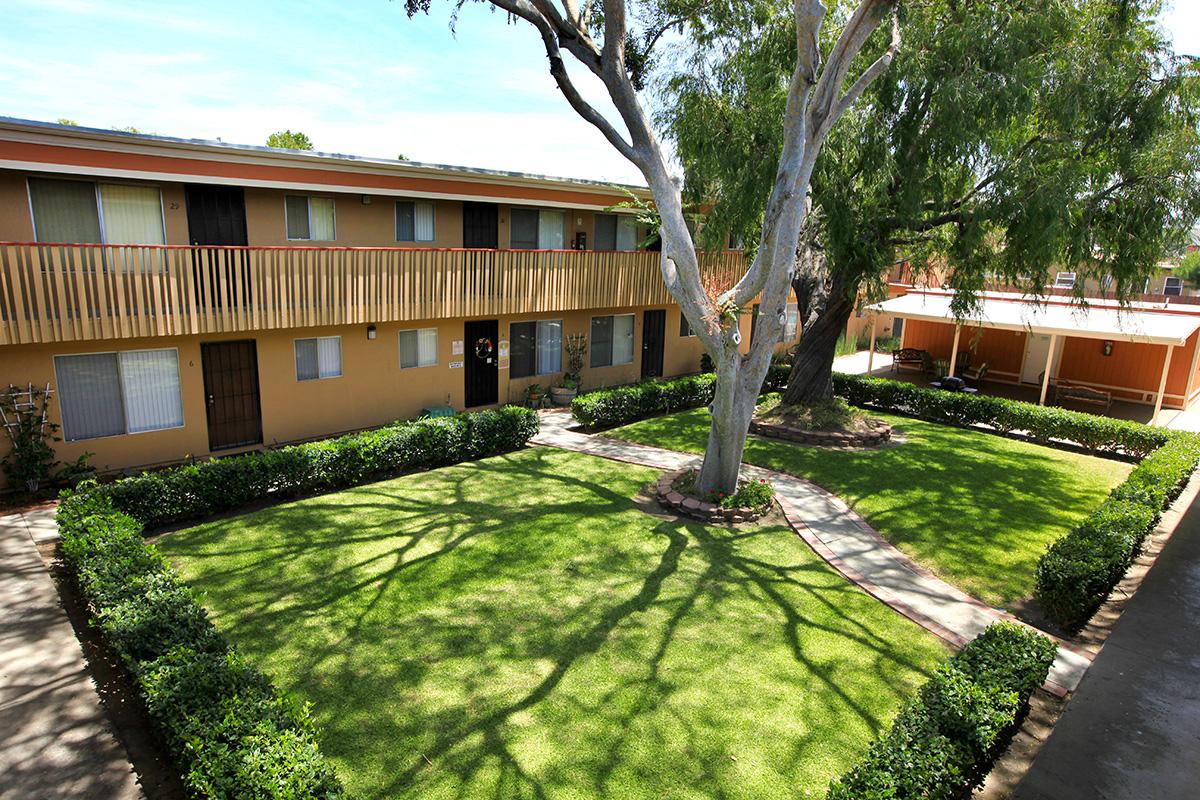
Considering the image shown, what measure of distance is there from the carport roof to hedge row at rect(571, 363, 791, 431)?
5080 millimetres

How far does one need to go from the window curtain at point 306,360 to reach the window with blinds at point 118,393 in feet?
7.42

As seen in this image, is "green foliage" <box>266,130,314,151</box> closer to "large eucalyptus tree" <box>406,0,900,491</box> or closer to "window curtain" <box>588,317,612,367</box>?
"window curtain" <box>588,317,612,367</box>

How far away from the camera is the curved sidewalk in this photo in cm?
818

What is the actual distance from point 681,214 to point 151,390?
10033 mm

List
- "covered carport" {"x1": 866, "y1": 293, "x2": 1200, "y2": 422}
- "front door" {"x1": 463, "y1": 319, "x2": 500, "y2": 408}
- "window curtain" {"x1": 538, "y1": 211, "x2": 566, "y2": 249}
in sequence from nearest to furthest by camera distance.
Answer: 1. "front door" {"x1": 463, "y1": 319, "x2": 500, "y2": 408}
2. "covered carport" {"x1": 866, "y1": 293, "x2": 1200, "y2": 422}
3. "window curtain" {"x1": 538, "y1": 211, "x2": 566, "y2": 249}

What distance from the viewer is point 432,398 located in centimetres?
1714

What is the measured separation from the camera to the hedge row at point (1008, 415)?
52.5 feet

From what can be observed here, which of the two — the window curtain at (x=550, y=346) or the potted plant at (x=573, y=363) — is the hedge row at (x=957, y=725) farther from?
the window curtain at (x=550, y=346)

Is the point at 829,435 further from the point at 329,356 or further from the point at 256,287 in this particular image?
the point at 256,287

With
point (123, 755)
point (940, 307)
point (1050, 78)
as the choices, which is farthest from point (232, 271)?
point (940, 307)

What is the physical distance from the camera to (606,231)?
21.0 meters

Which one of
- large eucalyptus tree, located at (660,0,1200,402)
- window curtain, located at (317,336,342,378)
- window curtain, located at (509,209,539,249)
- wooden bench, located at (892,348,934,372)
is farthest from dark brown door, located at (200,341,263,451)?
wooden bench, located at (892,348,934,372)

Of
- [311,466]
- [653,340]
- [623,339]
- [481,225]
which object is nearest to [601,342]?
[623,339]

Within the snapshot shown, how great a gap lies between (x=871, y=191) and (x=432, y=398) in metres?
11.0
